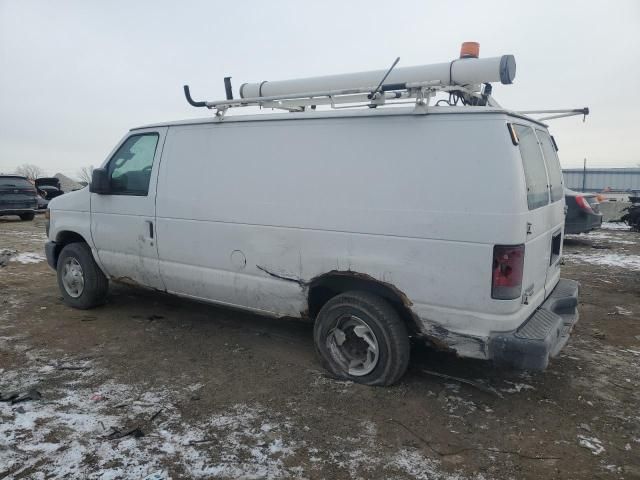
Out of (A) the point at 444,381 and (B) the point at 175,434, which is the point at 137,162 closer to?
(B) the point at 175,434

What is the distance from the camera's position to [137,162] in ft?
16.8

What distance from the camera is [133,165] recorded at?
5156 mm

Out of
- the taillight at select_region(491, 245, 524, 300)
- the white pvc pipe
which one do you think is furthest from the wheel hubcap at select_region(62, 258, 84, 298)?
the taillight at select_region(491, 245, 524, 300)

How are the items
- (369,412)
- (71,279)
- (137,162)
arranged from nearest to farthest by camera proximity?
(369,412)
(137,162)
(71,279)

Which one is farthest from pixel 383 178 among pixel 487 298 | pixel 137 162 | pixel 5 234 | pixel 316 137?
pixel 5 234

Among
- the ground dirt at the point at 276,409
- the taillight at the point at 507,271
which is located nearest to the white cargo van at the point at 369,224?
the taillight at the point at 507,271

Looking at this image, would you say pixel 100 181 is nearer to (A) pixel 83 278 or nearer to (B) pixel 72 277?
(A) pixel 83 278

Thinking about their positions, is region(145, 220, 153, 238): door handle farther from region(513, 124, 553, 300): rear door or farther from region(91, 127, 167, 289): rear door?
region(513, 124, 553, 300): rear door

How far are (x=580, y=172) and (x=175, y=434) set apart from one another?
89.2ft

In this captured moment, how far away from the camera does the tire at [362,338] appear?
3.69 metres

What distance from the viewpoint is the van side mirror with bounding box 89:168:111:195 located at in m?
5.19

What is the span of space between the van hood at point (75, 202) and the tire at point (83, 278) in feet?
1.48

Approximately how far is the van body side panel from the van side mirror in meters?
0.80

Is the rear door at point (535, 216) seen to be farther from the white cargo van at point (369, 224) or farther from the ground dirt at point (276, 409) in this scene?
the ground dirt at point (276, 409)
